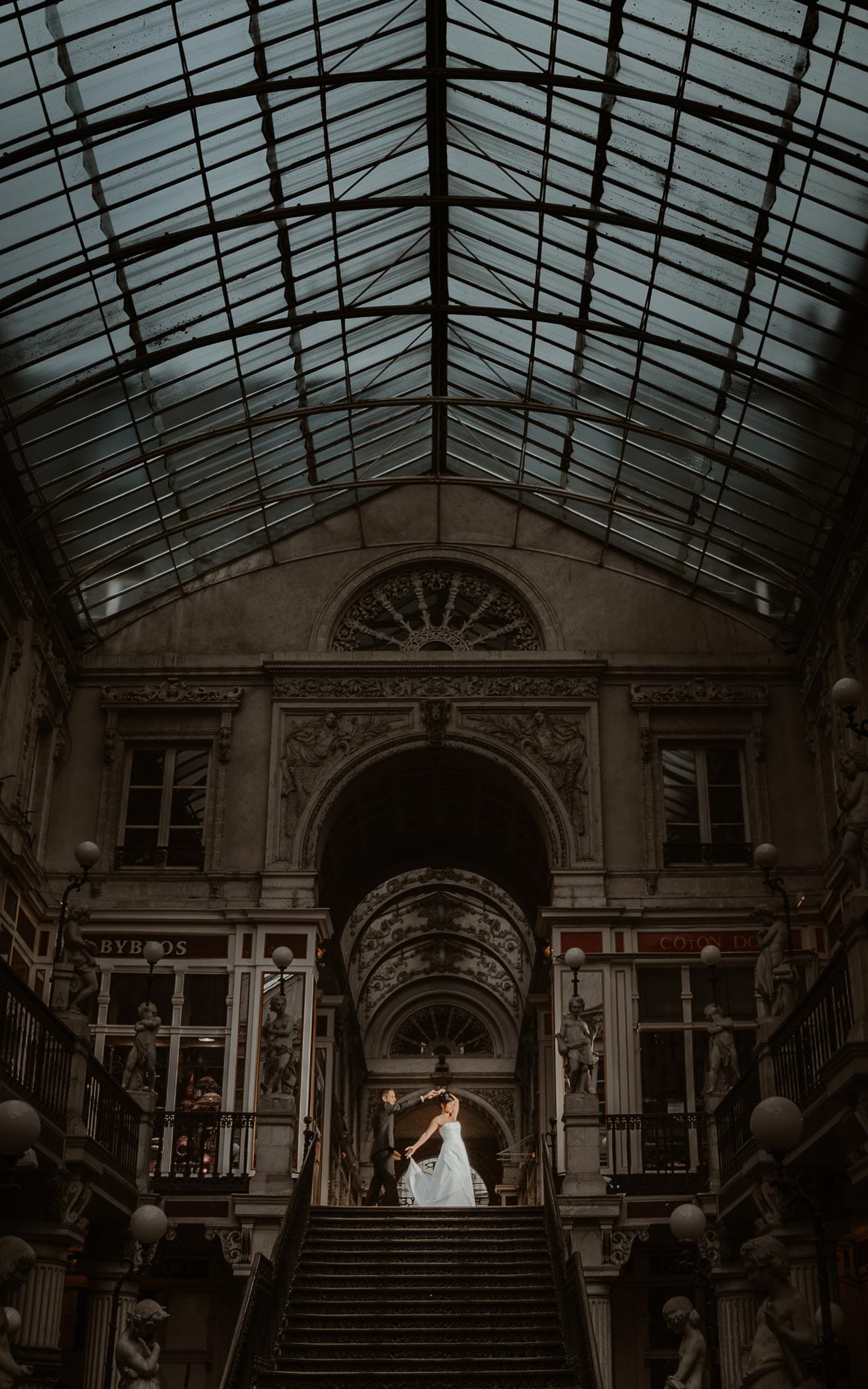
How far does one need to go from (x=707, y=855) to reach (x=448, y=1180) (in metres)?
6.61

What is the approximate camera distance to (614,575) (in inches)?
1053

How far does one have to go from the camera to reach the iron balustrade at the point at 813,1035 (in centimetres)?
1314

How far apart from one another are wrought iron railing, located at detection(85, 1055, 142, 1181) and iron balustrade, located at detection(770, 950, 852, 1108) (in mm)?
7146

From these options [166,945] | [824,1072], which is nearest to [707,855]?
[166,945]

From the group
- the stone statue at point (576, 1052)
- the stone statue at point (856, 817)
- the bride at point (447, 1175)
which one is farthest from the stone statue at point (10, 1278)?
the bride at point (447, 1175)

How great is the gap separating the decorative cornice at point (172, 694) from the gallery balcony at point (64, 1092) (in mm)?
8327

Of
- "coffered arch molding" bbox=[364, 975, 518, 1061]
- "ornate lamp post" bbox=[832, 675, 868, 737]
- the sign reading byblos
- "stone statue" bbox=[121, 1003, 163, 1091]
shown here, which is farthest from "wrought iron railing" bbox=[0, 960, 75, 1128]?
"coffered arch molding" bbox=[364, 975, 518, 1061]

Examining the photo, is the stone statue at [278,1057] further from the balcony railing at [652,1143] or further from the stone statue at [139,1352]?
the stone statue at [139,1352]

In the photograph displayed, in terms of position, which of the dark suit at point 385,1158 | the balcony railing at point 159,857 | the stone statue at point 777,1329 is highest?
the balcony railing at point 159,857

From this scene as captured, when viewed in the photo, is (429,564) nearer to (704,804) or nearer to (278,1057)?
(704,804)

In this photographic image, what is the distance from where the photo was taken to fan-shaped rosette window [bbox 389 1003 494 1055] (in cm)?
4484

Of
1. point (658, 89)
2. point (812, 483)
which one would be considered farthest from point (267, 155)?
point (812, 483)

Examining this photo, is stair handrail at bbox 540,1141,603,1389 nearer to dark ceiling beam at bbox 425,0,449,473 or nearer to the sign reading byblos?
the sign reading byblos

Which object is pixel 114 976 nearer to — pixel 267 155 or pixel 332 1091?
pixel 332 1091
